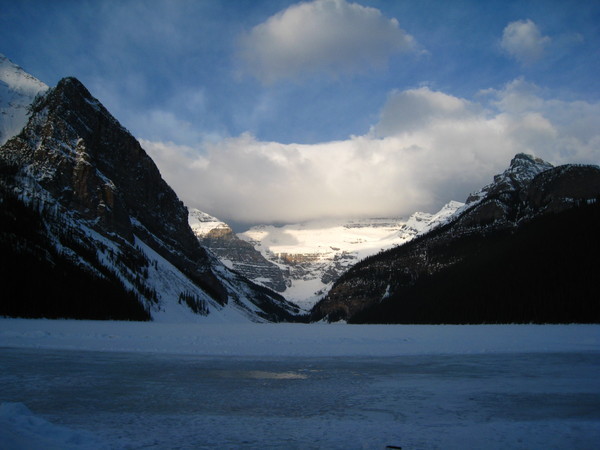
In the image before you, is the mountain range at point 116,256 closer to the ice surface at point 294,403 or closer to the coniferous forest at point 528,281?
the coniferous forest at point 528,281

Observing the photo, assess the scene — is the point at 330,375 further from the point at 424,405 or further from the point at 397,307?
the point at 397,307

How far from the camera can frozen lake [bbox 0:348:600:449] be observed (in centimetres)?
1166

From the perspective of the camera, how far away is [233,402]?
16.2m

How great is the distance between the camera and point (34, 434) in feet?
36.0

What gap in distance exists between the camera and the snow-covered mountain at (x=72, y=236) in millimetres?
96750

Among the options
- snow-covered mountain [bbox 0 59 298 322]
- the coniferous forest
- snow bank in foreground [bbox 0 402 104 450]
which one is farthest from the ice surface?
the coniferous forest

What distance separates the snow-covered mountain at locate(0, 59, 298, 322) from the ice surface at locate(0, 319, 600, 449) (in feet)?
245

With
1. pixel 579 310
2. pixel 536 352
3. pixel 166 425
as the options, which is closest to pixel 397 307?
pixel 579 310

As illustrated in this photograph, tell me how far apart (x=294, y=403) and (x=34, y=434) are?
27.0 feet

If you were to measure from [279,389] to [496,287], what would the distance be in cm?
12160

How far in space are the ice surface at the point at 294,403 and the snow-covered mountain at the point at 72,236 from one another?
74.7m

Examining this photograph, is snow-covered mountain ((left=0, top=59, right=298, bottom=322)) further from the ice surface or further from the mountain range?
the ice surface

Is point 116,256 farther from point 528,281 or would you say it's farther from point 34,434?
point 34,434

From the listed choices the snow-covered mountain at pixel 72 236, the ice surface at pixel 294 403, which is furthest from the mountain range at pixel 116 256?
the ice surface at pixel 294 403
